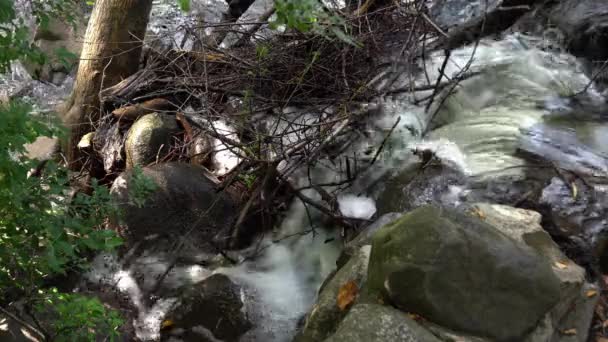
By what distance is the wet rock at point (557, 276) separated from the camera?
262cm

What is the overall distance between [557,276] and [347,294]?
1075mm

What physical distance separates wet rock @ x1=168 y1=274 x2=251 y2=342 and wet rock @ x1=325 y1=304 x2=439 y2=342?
148cm

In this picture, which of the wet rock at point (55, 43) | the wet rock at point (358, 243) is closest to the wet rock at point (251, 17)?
the wet rock at point (55, 43)

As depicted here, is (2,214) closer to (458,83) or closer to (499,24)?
(458,83)

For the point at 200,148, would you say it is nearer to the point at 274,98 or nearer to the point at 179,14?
the point at 274,98

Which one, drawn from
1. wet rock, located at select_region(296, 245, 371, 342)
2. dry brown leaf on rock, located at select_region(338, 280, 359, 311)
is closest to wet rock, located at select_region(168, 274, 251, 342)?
wet rock, located at select_region(296, 245, 371, 342)

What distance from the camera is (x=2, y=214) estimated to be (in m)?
2.51

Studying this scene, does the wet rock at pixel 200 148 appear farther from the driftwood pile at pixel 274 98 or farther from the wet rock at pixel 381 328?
the wet rock at pixel 381 328

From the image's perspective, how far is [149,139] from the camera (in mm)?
5070

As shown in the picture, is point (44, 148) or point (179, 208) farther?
point (44, 148)

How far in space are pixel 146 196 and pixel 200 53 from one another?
1.77m

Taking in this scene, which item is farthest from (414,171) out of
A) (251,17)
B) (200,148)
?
(251,17)

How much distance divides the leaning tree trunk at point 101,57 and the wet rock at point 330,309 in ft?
12.6

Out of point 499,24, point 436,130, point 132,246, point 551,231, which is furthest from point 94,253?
point 499,24
